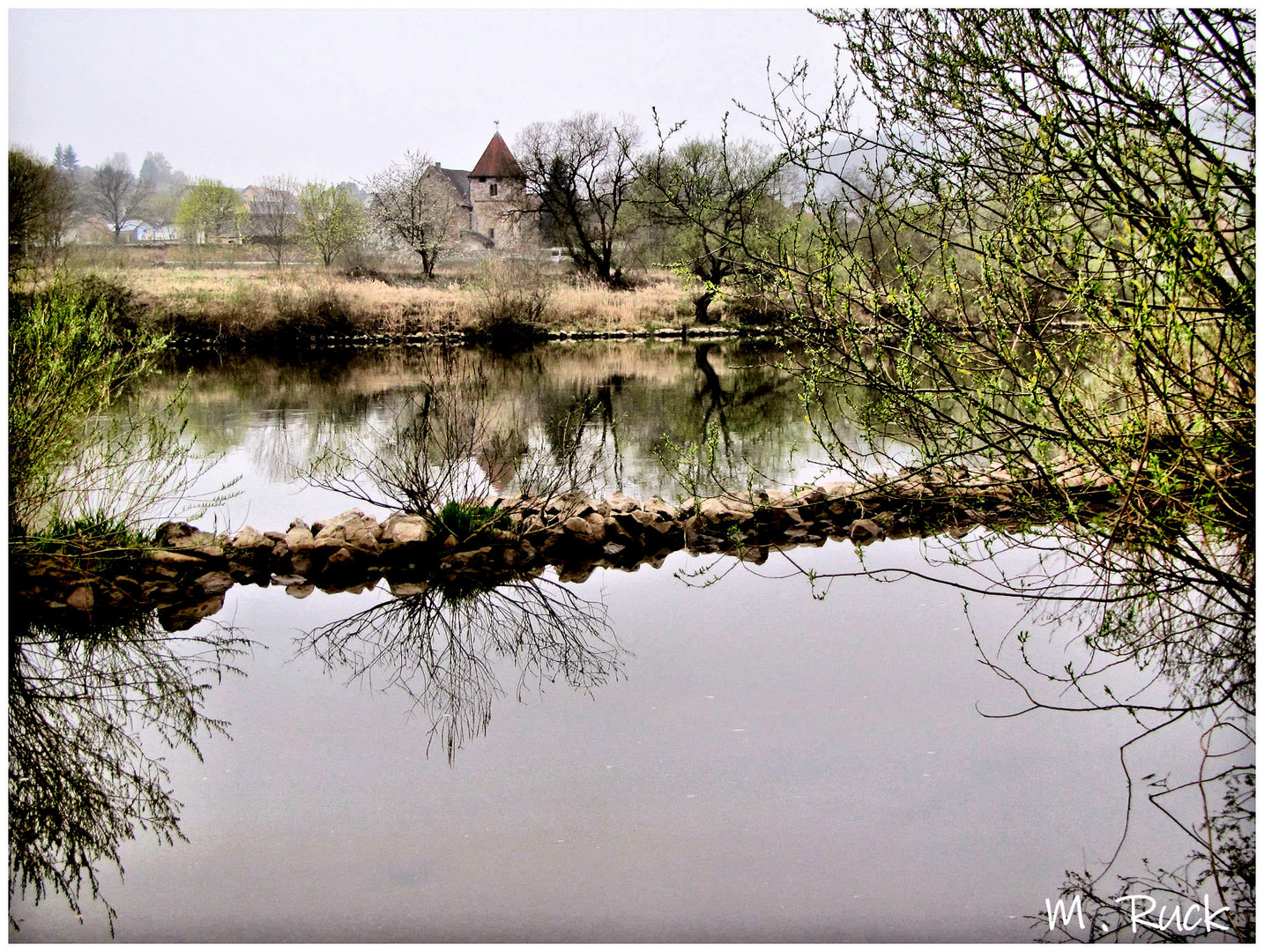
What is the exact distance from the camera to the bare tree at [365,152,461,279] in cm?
4244

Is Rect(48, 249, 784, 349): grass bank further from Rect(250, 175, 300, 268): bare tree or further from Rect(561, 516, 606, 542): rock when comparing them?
Rect(561, 516, 606, 542): rock

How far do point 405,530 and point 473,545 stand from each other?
17.2 inches

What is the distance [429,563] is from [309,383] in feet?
41.9

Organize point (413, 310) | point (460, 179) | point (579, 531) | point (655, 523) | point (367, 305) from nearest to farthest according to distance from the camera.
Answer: point (579, 531)
point (655, 523)
point (367, 305)
point (413, 310)
point (460, 179)

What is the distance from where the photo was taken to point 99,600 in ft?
19.6

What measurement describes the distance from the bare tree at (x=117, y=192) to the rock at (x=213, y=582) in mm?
35039

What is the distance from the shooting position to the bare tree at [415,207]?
139 ft

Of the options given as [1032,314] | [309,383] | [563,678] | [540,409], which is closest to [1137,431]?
[1032,314]

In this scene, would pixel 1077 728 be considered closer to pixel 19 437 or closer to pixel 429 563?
pixel 429 563

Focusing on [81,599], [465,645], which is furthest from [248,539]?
[465,645]

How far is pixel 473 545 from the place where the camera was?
22.8ft

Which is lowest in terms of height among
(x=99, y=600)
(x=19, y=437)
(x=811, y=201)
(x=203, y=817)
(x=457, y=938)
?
(x=457, y=938)

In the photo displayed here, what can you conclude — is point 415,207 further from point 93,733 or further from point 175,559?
point 93,733

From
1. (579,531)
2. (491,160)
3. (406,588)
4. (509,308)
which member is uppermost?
(491,160)
